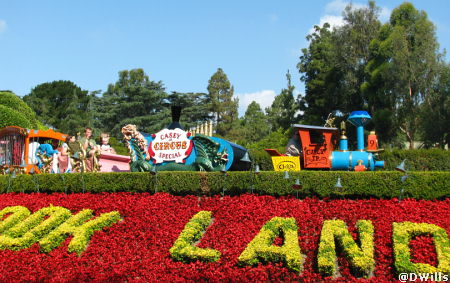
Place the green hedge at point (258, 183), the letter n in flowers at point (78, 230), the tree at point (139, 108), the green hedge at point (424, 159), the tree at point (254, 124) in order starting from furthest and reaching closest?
the tree at point (254, 124)
the tree at point (139, 108)
the green hedge at point (424, 159)
the green hedge at point (258, 183)
the letter n in flowers at point (78, 230)

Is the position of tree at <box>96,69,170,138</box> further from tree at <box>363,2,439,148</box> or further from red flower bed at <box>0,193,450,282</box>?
red flower bed at <box>0,193,450,282</box>

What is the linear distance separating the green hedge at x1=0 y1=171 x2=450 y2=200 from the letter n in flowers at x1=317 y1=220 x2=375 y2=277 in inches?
74.0

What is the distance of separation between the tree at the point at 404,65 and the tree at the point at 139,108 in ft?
67.1

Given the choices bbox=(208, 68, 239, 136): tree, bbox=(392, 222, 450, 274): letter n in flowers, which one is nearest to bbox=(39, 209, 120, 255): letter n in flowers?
bbox=(392, 222, 450, 274): letter n in flowers

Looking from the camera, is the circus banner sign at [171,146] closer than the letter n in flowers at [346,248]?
No

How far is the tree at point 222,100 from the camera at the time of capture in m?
48.9

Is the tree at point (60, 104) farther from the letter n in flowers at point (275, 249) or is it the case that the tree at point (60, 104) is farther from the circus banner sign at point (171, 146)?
the letter n in flowers at point (275, 249)

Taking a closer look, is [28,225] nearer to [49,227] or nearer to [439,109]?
[49,227]

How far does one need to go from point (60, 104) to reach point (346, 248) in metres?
59.4

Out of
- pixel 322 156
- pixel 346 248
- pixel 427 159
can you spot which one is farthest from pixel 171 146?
pixel 427 159

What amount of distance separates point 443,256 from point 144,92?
39.7m

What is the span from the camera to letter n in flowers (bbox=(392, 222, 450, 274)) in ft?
27.0

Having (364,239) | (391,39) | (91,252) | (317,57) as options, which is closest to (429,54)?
(391,39)

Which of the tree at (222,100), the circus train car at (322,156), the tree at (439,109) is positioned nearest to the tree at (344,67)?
the tree at (439,109)
